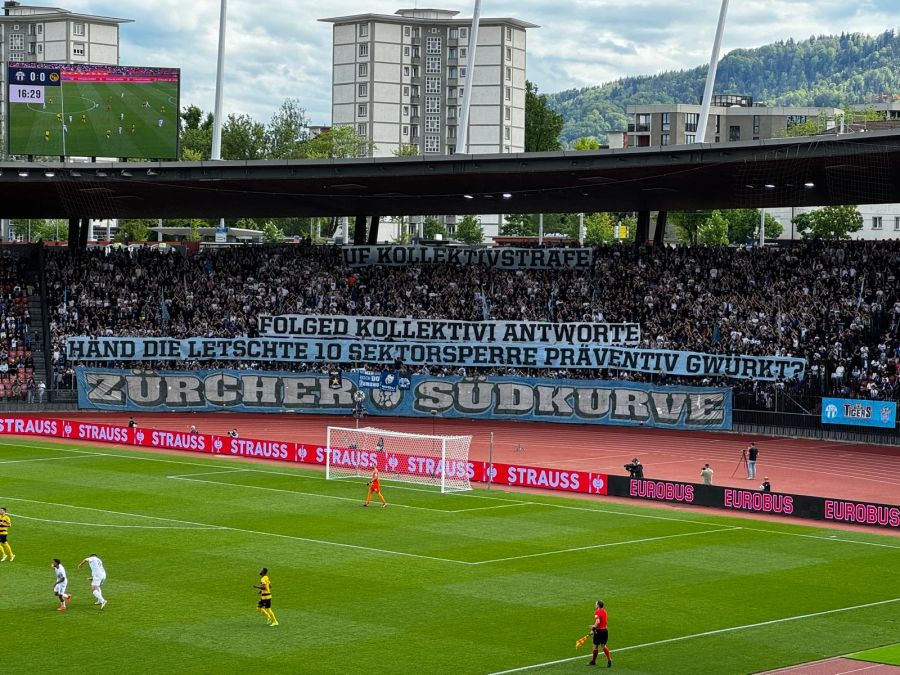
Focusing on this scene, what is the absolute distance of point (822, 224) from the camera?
12356cm

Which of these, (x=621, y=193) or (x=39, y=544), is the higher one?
(x=621, y=193)

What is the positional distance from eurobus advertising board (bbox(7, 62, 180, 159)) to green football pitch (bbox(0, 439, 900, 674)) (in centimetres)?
2569

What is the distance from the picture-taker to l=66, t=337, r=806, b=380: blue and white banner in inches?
2549

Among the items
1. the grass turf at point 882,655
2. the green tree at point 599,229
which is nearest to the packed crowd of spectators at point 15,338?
the grass turf at point 882,655

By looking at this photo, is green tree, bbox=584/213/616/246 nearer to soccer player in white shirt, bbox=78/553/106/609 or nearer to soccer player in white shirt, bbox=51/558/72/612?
soccer player in white shirt, bbox=78/553/106/609

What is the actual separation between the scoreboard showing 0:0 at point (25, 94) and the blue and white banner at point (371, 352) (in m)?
12.6

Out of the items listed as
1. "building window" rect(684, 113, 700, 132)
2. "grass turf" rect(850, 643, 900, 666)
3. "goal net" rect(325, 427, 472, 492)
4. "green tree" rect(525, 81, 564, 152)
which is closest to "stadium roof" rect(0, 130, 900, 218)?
"goal net" rect(325, 427, 472, 492)

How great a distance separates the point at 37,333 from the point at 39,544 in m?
36.9

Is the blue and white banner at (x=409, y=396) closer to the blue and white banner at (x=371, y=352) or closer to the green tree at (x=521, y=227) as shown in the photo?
the blue and white banner at (x=371, y=352)

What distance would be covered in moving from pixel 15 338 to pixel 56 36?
369ft

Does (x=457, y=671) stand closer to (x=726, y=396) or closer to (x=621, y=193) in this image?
(x=726, y=396)

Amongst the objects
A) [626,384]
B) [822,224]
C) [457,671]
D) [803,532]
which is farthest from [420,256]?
[822,224]

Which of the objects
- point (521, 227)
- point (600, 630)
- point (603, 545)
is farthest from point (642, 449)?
point (521, 227)

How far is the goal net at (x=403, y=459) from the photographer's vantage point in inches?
1901
